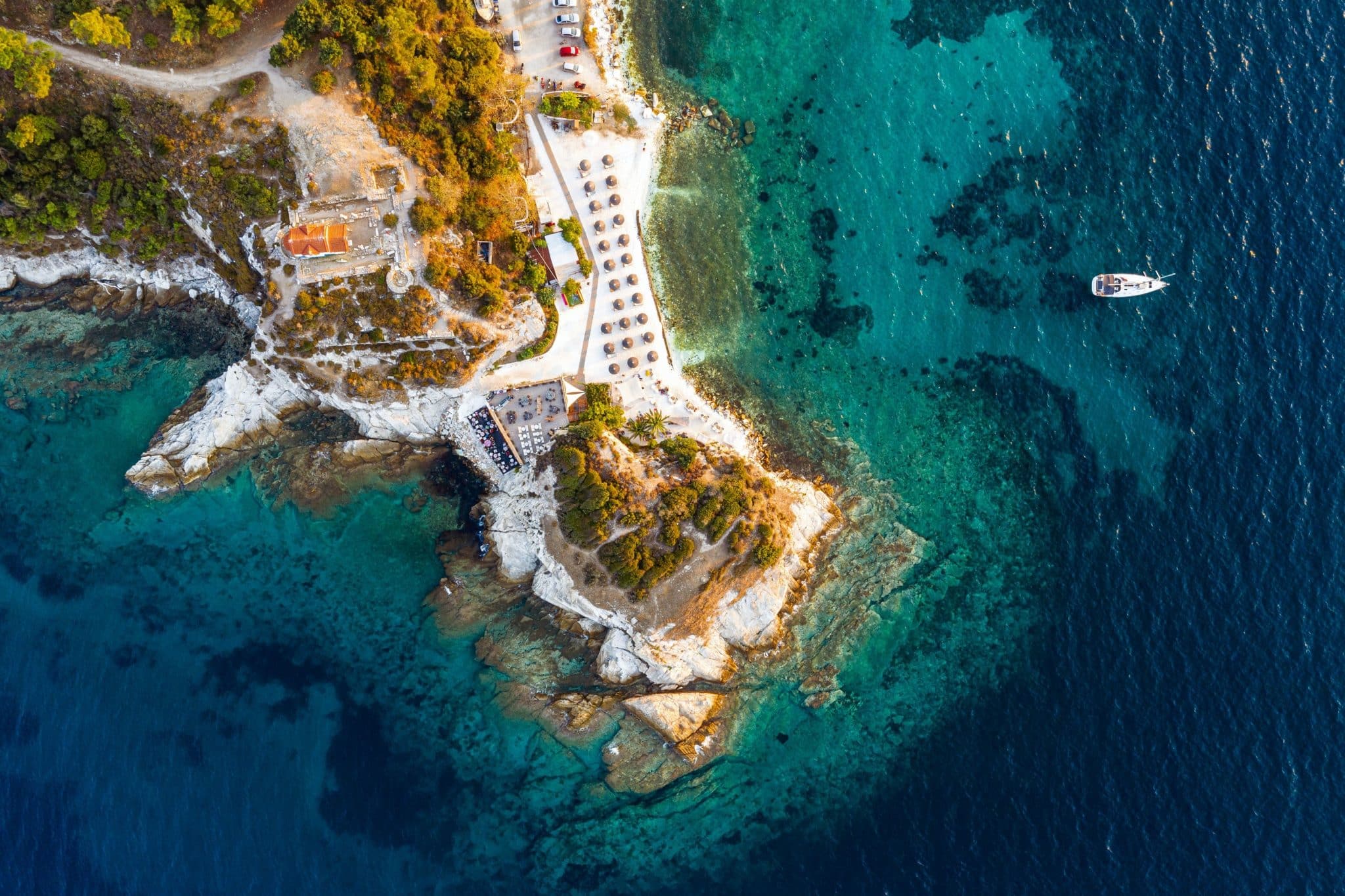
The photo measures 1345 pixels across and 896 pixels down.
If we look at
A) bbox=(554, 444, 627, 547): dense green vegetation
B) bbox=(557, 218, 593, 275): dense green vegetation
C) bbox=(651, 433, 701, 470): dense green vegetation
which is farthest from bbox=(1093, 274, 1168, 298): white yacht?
bbox=(554, 444, 627, 547): dense green vegetation

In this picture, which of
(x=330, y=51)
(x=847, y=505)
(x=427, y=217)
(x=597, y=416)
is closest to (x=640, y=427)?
(x=597, y=416)

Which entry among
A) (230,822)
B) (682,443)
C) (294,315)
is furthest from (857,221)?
(230,822)

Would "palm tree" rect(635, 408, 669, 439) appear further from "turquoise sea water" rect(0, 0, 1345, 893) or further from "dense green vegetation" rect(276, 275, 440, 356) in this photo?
"dense green vegetation" rect(276, 275, 440, 356)

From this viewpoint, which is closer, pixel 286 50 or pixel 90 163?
pixel 286 50

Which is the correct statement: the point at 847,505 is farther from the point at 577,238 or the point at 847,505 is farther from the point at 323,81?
the point at 323,81

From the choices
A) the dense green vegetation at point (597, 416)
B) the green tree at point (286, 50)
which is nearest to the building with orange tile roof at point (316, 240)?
the green tree at point (286, 50)
